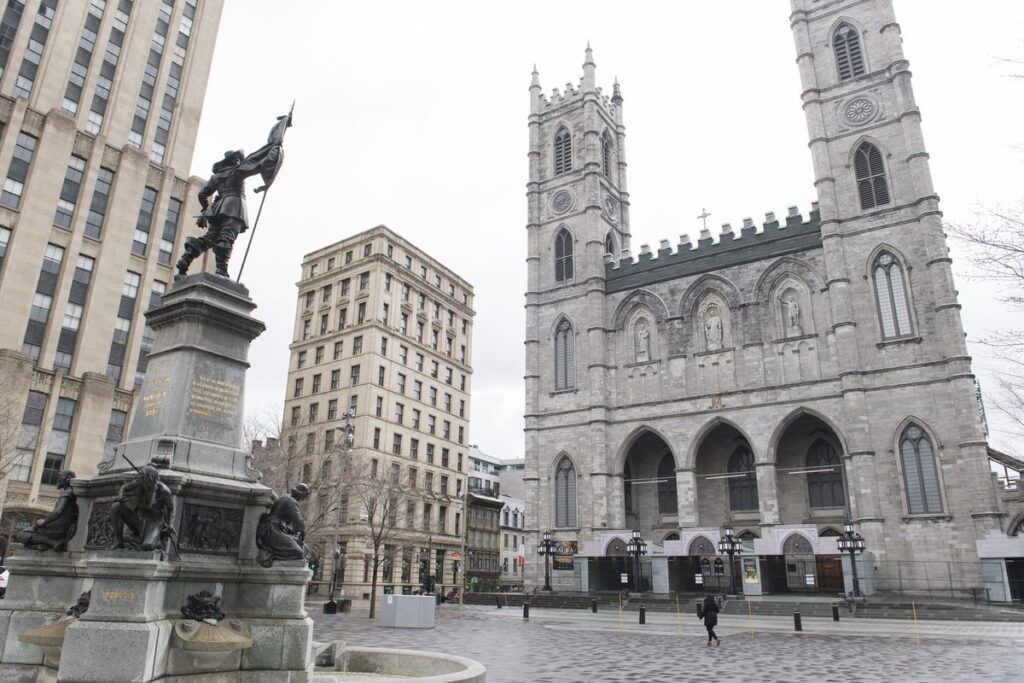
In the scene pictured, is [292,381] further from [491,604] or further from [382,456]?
[491,604]

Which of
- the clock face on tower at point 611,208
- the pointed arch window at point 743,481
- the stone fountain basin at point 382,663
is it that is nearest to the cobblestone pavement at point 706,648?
the stone fountain basin at point 382,663

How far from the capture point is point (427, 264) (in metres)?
64.7

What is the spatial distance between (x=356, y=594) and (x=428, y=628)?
1112 inches

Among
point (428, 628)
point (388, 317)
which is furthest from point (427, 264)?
point (428, 628)

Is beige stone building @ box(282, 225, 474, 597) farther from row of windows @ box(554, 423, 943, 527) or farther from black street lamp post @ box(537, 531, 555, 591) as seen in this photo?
row of windows @ box(554, 423, 943, 527)

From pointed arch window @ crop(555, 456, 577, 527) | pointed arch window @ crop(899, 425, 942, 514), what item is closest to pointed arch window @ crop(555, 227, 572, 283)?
pointed arch window @ crop(555, 456, 577, 527)

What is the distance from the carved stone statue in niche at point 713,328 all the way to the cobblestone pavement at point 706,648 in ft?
66.3

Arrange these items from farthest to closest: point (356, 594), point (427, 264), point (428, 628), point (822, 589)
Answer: point (427, 264), point (356, 594), point (822, 589), point (428, 628)

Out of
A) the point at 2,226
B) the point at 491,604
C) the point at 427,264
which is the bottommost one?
the point at 491,604

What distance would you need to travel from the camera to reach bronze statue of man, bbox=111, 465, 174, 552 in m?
7.19

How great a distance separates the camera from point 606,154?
191 ft

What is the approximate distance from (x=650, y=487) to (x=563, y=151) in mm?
28040

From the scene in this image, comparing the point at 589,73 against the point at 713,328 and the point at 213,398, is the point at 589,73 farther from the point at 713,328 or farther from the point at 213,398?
the point at 213,398

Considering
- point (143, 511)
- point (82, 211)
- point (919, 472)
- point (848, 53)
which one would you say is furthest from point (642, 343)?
point (143, 511)
